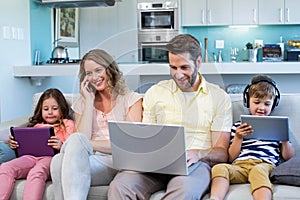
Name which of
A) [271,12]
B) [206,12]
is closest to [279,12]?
[271,12]

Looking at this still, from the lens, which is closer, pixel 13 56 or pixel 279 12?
pixel 13 56

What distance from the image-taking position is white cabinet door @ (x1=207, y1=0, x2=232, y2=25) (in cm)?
552

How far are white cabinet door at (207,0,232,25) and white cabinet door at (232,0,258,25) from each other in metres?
0.08

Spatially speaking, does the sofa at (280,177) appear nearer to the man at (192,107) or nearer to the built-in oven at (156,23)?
the man at (192,107)

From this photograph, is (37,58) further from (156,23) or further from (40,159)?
(40,159)

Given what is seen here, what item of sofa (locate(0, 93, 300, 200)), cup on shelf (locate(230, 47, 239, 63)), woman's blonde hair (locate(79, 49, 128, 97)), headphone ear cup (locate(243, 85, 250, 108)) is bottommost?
sofa (locate(0, 93, 300, 200))

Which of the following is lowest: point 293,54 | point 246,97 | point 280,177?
point 280,177

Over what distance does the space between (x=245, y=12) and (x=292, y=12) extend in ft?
1.88

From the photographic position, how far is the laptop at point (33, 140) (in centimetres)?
212

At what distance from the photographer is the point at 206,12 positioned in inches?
220

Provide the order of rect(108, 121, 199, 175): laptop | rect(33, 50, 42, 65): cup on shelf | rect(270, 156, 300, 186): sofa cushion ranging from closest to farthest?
rect(108, 121, 199, 175): laptop < rect(270, 156, 300, 186): sofa cushion < rect(33, 50, 42, 65): cup on shelf

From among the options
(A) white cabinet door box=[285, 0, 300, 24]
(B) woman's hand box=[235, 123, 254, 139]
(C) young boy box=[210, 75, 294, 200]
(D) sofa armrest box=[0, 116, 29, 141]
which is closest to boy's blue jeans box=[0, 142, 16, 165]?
(D) sofa armrest box=[0, 116, 29, 141]

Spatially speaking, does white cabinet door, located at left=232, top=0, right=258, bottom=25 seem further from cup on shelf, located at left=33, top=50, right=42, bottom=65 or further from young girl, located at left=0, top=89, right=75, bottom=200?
young girl, located at left=0, top=89, right=75, bottom=200

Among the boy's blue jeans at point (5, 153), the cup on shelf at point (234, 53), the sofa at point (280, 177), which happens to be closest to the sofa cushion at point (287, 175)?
the sofa at point (280, 177)
